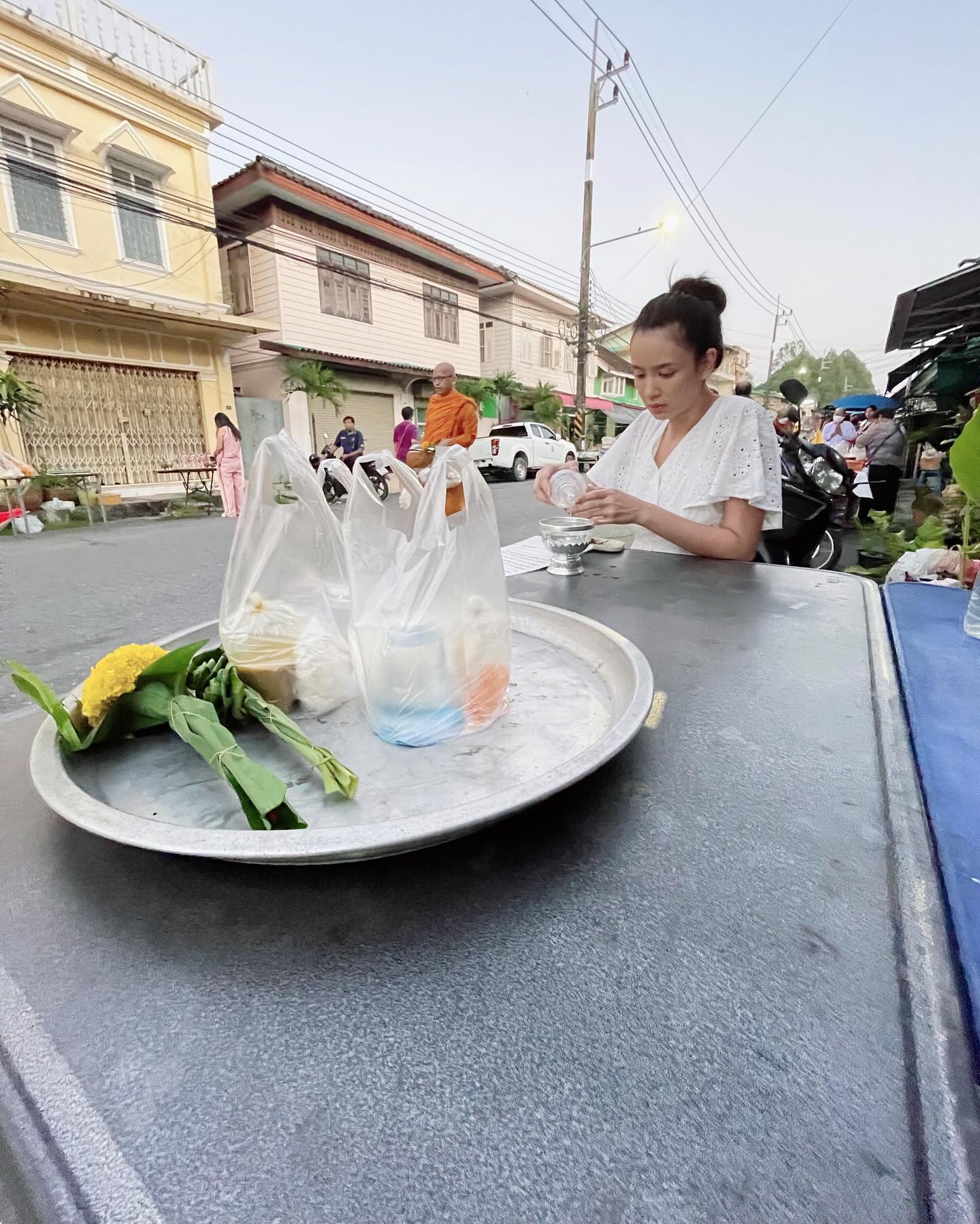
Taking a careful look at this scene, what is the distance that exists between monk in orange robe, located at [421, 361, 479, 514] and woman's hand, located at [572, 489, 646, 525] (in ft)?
11.8

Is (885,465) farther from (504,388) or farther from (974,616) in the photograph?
(504,388)

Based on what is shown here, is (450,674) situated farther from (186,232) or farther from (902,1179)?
(186,232)

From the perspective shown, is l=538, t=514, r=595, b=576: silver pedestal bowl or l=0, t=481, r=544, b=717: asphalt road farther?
l=538, t=514, r=595, b=576: silver pedestal bowl

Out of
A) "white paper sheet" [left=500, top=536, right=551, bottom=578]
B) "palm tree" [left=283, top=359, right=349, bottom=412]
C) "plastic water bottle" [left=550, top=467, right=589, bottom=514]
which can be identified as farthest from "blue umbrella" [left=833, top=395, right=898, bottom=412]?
"plastic water bottle" [left=550, top=467, right=589, bottom=514]

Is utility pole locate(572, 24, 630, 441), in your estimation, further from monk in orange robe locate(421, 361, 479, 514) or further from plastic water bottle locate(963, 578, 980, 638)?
plastic water bottle locate(963, 578, 980, 638)

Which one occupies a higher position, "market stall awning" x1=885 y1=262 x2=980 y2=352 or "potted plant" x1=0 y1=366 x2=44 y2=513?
"market stall awning" x1=885 y1=262 x2=980 y2=352

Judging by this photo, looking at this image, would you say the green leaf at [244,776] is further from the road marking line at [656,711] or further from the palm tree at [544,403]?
the palm tree at [544,403]

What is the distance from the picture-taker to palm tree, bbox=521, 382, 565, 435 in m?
14.7

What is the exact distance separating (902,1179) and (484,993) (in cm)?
19

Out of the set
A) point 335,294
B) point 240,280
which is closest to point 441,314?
point 335,294

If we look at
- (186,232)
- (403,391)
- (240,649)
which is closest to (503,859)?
(240,649)

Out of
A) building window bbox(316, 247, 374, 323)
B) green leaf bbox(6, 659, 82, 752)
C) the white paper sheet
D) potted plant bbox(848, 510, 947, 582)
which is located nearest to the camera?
green leaf bbox(6, 659, 82, 752)

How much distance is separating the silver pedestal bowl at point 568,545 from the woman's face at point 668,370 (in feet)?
1.48

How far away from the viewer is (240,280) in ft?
31.7
